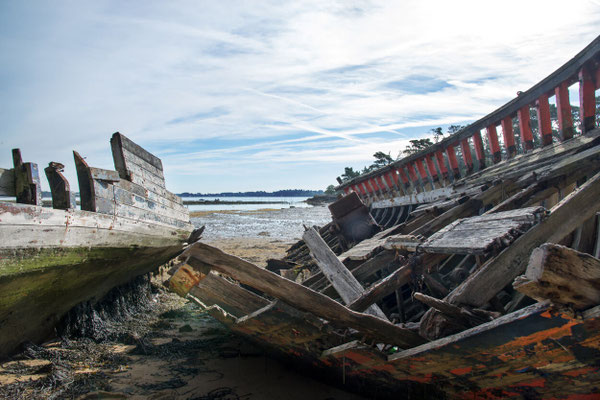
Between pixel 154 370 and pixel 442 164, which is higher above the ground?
pixel 442 164

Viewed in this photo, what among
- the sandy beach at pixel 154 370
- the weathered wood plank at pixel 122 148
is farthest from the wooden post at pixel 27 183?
the sandy beach at pixel 154 370

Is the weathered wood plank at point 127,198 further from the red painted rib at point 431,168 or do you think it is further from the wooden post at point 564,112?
the red painted rib at point 431,168

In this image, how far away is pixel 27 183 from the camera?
3617mm

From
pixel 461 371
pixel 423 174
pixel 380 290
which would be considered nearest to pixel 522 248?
pixel 461 371

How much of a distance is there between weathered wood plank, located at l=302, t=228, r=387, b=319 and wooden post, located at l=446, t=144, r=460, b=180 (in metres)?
5.49

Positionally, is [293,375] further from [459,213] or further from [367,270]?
[459,213]

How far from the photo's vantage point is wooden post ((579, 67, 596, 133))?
5016 millimetres

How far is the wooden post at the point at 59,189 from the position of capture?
3645mm

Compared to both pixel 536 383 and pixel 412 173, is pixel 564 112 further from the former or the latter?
pixel 412 173

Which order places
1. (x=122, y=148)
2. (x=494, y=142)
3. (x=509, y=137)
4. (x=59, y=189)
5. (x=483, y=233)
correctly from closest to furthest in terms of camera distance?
(x=483, y=233) → (x=59, y=189) → (x=122, y=148) → (x=509, y=137) → (x=494, y=142)

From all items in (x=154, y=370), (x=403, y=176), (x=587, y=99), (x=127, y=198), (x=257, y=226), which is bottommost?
(x=154, y=370)

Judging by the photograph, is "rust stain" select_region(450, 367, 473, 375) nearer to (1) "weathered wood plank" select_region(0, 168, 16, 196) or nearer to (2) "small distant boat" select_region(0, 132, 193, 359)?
(2) "small distant boat" select_region(0, 132, 193, 359)

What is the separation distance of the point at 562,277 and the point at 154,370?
3902 millimetres

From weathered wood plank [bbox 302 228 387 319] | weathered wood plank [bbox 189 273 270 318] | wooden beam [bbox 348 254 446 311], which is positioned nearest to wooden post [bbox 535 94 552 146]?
wooden beam [bbox 348 254 446 311]
